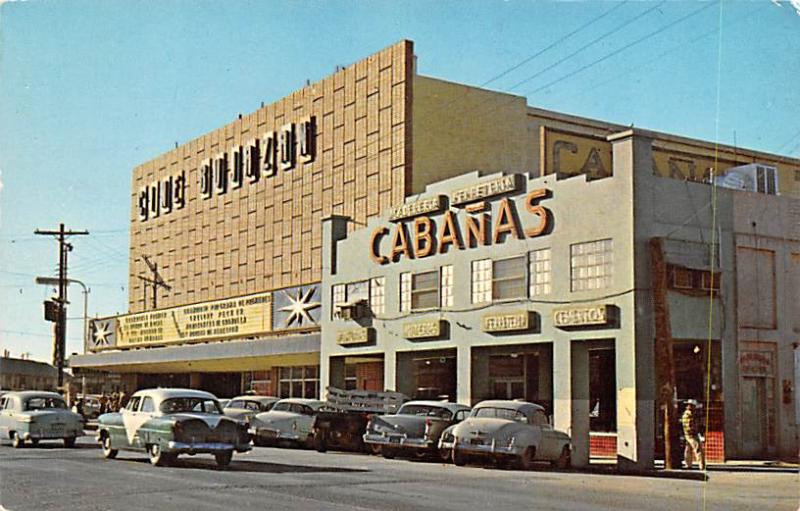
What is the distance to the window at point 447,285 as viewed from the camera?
33.2m

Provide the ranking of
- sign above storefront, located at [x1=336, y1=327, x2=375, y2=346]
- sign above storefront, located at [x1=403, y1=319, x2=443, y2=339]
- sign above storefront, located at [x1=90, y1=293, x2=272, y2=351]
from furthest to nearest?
1. sign above storefront, located at [x1=90, y1=293, x2=272, y2=351]
2. sign above storefront, located at [x1=336, y1=327, x2=375, y2=346]
3. sign above storefront, located at [x1=403, y1=319, x2=443, y2=339]

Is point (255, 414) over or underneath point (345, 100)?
underneath

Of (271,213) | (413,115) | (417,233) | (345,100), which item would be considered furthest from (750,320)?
(271,213)

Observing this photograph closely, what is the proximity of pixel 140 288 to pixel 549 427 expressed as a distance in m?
41.2

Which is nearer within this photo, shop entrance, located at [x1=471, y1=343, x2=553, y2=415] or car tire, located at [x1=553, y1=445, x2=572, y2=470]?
car tire, located at [x1=553, y1=445, x2=572, y2=470]

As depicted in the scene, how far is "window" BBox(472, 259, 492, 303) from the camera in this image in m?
31.5

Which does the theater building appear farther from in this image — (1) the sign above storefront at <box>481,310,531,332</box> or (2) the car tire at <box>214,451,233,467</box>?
(2) the car tire at <box>214,451,233,467</box>

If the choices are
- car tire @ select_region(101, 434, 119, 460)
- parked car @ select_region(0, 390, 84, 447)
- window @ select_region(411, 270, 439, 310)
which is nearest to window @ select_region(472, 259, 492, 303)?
window @ select_region(411, 270, 439, 310)

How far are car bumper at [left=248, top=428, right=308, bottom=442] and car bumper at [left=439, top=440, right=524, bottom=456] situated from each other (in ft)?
24.3

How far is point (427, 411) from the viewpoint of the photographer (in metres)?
27.2

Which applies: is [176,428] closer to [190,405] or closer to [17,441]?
[190,405]

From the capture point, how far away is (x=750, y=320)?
91.9 ft

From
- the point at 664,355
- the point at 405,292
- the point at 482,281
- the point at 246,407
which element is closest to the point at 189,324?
the point at 246,407

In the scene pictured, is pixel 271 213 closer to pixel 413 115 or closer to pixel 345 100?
pixel 345 100
